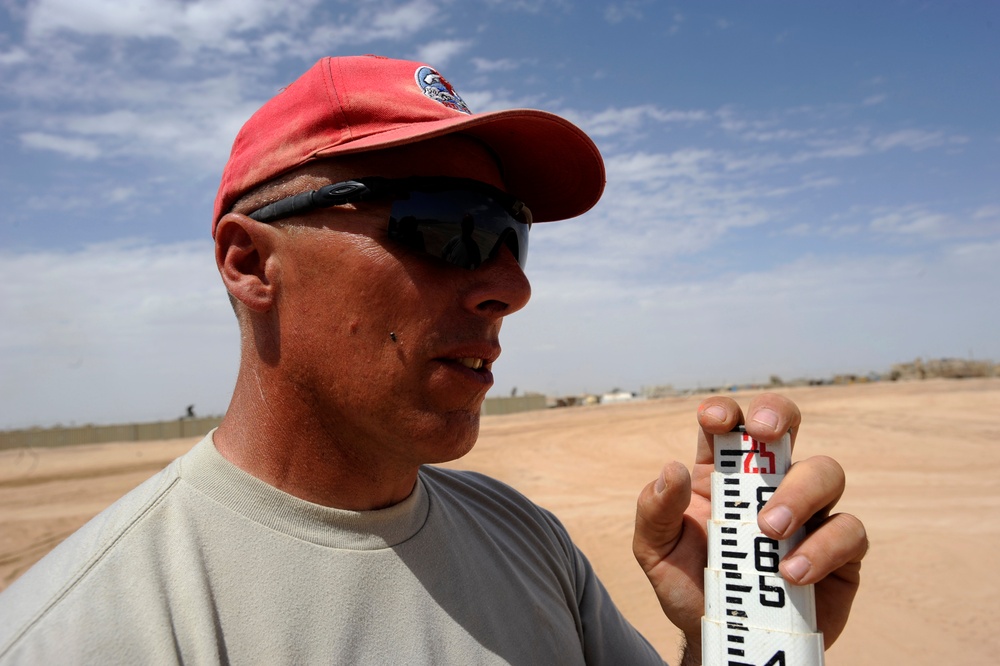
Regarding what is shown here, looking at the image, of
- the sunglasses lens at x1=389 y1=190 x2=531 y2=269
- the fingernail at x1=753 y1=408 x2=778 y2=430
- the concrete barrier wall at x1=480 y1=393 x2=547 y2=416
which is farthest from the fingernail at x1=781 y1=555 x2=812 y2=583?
the concrete barrier wall at x1=480 y1=393 x2=547 y2=416

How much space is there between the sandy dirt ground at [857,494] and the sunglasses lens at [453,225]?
499 cm

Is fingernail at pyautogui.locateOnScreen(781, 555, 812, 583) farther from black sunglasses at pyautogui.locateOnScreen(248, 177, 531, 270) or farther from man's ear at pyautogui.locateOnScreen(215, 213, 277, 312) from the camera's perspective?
man's ear at pyautogui.locateOnScreen(215, 213, 277, 312)

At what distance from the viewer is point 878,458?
14.1m

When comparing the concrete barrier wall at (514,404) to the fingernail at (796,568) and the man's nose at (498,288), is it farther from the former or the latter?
the fingernail at (796,568)

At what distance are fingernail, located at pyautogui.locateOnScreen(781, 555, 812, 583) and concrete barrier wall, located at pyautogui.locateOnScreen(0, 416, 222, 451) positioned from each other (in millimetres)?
34827

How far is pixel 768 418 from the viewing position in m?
1.34

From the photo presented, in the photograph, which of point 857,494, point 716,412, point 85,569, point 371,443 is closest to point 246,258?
point 371,443

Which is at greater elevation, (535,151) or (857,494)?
(535,151)

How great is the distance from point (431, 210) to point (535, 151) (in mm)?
435

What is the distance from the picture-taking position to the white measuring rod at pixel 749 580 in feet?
4.10

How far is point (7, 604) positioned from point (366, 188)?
106cm

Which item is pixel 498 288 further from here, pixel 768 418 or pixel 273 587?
pixel 273 587

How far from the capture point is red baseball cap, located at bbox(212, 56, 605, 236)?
1.53 meters

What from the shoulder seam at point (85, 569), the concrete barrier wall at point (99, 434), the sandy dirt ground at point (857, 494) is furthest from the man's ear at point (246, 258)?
the concrete barrier wall at point (99, 434)
